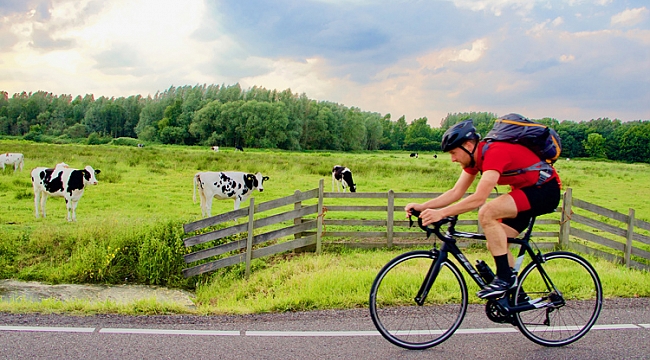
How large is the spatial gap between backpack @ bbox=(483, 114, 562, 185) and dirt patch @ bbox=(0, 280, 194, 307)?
6.57m

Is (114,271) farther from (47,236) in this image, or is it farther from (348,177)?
(348,177)

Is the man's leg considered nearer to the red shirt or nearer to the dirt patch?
the red shirt

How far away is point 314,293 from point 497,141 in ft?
12.1

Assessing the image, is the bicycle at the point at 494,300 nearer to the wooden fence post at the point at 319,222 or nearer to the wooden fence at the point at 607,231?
the wooden fence post at the point at 319,222

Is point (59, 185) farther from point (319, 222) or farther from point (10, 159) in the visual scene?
point (10, 159)

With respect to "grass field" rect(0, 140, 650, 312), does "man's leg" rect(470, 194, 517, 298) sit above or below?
above

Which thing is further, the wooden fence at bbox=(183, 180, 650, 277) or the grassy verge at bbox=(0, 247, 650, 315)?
the wooden fence at bbox=(183, 180, 650, 277)

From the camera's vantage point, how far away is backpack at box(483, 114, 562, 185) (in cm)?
425

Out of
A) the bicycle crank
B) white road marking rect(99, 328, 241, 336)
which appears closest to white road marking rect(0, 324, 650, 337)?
white road marking rect(99, 328, 241, 336)

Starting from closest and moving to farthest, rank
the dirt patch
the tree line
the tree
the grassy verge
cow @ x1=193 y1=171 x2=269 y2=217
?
the grassy verge, the dirt patch, cow @ x1=193 y1=171 x2=269 y2=217, the tree line, the tree

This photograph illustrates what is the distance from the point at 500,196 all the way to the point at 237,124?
9583 centimetres

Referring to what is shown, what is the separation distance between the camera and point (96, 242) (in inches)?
439

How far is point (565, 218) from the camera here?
→ 11398 mm

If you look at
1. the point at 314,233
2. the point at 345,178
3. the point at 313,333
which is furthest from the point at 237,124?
the point at 313,333
